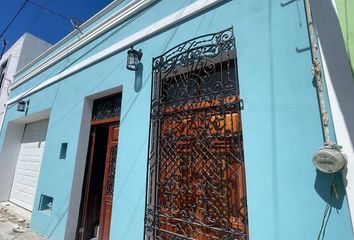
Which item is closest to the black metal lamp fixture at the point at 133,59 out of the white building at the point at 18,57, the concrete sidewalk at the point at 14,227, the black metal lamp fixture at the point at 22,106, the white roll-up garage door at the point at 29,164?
the concrete sidewalk at the point at 14,227

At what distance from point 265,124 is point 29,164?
23.3 feet

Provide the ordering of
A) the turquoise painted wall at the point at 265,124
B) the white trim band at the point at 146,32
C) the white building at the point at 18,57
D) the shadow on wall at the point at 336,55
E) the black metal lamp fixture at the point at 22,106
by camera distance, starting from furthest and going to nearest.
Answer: the white building at the point at 18,57 → the black metal lamp fixture at the point at 22,106 → the white trim band at the point at 146,32 → the turquoise painted wall at the point at 265,124 → the shadow on wall at the point at 336,55

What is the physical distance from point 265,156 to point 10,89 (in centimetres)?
977

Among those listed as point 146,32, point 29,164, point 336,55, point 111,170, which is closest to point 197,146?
point 336,55

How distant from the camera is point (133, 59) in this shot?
3234 millimetres

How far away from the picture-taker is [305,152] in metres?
1.71

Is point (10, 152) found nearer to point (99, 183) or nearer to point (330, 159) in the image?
point (99, 183)

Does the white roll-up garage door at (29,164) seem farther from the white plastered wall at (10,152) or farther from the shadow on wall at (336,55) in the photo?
the shadow on wall at (336,55)

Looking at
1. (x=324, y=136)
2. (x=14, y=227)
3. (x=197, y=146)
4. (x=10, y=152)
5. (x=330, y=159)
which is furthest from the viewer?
(x=10, y=152)

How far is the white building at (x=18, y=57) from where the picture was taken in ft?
26.7

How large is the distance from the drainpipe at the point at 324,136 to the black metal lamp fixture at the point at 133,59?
2265 millimetres

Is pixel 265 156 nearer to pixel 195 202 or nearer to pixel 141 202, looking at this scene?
pixel 195 202

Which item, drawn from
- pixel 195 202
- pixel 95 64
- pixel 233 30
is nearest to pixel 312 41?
pixel 233 30

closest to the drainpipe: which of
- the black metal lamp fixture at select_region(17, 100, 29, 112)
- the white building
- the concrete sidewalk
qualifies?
the concrete sidewalk
